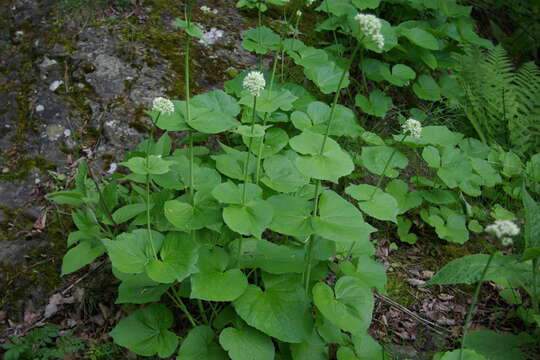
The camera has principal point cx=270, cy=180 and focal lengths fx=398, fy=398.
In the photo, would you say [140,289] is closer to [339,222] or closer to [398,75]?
[339,222]

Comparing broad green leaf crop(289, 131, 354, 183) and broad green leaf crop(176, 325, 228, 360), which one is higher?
broad green leaf crop(289, 131, 354, 183)

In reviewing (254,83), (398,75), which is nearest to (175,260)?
(254,83)

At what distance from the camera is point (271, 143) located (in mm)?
3338

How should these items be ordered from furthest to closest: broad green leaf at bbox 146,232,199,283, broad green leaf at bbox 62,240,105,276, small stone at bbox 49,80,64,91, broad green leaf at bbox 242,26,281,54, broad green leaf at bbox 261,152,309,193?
1. small stone at bbox 49,80,64,91
2. broad green leaf at bbox 242,26,281,54
3. broad green leaf at bbox 261,152,309,193
4. broad green leaf at bbox 62,240,105,276
5. broad green leaf at bbox 146,232,199,283

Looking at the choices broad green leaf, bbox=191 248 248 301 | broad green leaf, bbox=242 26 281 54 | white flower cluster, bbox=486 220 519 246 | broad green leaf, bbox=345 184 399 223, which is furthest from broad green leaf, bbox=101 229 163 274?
broad green leaf, bbox=242 26 281 54

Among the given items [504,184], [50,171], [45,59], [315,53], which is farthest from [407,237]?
[45,59]

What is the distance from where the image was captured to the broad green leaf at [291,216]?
7.32 feet

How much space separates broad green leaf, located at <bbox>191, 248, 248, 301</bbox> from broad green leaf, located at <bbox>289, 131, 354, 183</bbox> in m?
0.71

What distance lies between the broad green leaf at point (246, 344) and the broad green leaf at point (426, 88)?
3.69 meters

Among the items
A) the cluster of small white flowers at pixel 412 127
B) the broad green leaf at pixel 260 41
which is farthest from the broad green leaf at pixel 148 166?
the broad green leaf at pixel 260 41

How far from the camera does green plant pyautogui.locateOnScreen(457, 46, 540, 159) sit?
473 centimetres

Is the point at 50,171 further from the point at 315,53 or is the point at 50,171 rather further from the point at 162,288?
the point at 315,53

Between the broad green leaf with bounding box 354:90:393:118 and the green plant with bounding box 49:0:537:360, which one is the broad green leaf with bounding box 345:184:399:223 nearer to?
the green plant with bounding box 49:0:537:360

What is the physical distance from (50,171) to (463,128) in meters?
4.53
